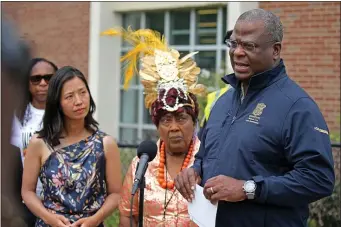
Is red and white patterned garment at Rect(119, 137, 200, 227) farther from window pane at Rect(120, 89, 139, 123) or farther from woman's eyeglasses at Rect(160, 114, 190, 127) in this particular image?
window pane at Rect(120, 89, 139, 123)

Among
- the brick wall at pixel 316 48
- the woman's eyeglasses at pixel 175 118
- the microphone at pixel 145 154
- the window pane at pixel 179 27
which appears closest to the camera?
the microphone at pixel 145 154

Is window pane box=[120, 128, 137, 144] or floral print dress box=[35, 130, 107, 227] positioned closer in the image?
floral print dress box=[35, 130, 107, 227]

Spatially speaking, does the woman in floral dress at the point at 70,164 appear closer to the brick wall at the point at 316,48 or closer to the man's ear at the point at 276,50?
the man's ear at the point at 276,50

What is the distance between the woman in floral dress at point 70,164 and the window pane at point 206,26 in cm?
567

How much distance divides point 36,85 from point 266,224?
2.60 metres

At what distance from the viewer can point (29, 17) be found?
31.9ft

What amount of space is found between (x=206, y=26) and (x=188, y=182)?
6.78m

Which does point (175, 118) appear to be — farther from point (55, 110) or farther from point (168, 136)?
point (55, 110)

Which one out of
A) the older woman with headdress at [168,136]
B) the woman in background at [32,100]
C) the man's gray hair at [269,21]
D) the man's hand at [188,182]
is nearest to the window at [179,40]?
the woman in background at [32,100]

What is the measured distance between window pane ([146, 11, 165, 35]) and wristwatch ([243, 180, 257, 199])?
748cm

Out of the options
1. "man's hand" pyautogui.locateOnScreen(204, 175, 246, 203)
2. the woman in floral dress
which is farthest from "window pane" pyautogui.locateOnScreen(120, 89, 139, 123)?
"man's hand" pyautogui.locateOnScreen(204, 175, 246, 203)

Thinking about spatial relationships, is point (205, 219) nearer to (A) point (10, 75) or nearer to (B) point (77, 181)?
(B) point (77, 181)

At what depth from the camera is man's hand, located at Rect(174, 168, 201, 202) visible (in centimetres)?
304

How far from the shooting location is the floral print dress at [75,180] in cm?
388
